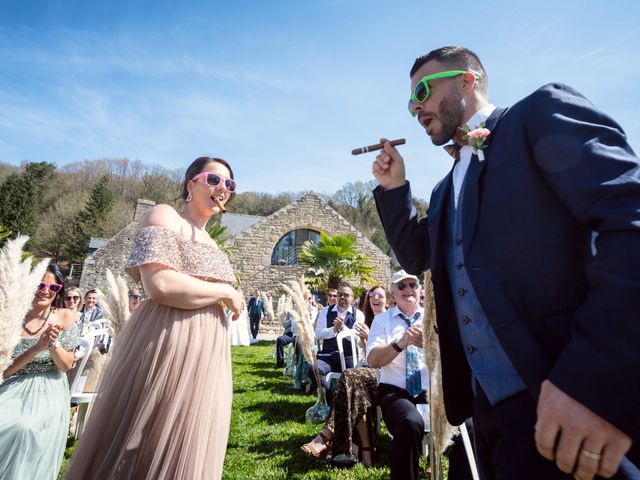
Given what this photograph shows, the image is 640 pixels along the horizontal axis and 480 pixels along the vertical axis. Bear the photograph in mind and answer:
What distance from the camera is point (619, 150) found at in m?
1.04

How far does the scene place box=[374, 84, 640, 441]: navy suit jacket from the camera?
0.88 m

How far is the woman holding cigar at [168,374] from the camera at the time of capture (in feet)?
6.10

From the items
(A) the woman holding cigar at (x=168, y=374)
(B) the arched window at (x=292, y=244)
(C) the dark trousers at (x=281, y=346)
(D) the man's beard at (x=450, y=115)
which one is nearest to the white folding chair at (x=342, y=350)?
(A) the woman holding cigar at (x=168, y=374)

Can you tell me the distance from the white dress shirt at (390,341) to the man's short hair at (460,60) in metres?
2.70

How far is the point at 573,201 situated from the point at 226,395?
193 cm

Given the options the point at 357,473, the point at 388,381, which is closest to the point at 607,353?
the point at 388,381

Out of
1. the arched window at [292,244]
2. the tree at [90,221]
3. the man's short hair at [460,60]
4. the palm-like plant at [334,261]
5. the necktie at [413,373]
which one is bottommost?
the necktie at [413,373]

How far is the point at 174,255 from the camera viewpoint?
216 centimetres

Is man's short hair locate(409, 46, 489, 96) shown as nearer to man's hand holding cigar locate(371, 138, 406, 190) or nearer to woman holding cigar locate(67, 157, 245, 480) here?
man's hand holding cigar locate(371, 138, 406, 190)

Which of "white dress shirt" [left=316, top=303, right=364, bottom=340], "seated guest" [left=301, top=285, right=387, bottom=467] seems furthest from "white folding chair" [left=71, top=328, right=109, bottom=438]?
"white dress shirt" [left=316, top=303, right=364, bottom=340]

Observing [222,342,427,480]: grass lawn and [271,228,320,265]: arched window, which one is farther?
[271,228,320,265]: arched window

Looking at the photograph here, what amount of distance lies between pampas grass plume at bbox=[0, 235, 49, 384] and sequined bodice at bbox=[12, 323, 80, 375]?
1.45 feet

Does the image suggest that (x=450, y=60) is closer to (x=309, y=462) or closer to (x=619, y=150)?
(x=619, y=150)

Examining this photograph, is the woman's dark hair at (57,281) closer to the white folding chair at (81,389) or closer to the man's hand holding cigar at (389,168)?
the white folding chair at (81,389)
